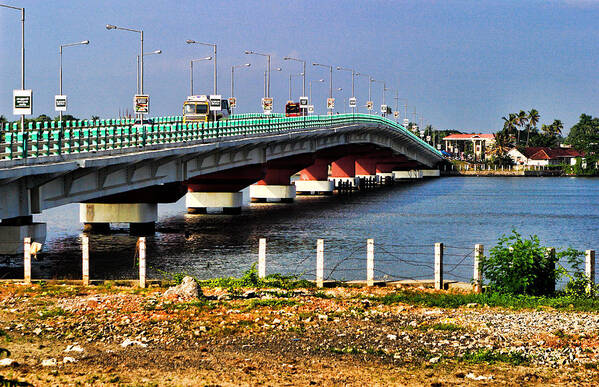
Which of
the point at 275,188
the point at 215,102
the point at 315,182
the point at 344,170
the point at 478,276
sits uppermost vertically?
the point at 215,102

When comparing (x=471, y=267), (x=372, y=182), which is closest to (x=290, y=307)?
(x=471, y=267)

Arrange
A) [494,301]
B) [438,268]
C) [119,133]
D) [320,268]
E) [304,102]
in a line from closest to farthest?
[494,301] < [438,268] < [320,268] < [119,133] < [304,102]

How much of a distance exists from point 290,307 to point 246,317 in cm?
163

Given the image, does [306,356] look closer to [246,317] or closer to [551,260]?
[246,317]

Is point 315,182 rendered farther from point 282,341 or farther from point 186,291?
point 282,341

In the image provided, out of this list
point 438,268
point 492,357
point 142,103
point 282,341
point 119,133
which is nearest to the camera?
point 492,357

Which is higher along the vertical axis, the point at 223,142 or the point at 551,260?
the point at 223,142

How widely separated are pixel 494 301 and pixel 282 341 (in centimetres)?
695

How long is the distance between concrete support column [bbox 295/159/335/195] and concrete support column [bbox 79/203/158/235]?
58546mm

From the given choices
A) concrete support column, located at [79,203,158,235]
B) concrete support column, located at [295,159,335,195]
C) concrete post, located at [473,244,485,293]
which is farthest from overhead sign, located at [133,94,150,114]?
concrete support column, located at [295,159,335,195]

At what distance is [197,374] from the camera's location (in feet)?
51.1

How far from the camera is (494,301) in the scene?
22.7 m

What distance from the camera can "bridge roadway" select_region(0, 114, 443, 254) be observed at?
3625cm

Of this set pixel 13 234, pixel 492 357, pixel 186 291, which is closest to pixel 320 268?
pixel 186 291
